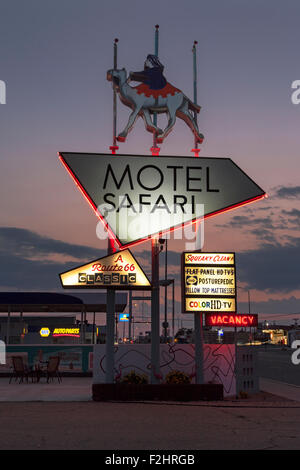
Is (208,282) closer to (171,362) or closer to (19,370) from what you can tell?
(171,362)

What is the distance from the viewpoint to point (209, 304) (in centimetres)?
1667

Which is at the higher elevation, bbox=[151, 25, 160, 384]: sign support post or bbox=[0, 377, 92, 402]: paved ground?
bbox=[151, 25, 160, 384]: sign support post

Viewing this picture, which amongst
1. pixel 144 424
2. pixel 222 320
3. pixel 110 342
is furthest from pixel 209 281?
pixel 144 424

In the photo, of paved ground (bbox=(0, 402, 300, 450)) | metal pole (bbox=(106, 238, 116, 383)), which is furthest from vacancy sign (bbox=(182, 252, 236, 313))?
paved ground (bbox=(0, 402, 300, 450))

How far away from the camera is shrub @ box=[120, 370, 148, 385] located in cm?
1598

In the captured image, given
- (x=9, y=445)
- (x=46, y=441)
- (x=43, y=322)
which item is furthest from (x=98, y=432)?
(x=43, y=322)

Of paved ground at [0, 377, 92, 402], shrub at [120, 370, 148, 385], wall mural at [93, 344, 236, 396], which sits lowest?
paved ground at [0, 377, 92, 402]

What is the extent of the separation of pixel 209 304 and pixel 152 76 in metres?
8.04

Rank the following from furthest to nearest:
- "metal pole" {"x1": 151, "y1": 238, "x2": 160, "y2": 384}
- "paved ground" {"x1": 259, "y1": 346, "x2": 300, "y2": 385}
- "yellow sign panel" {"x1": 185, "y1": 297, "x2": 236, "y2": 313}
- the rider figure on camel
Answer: "paved ground" {"x1": 259, "y1": 346, "x2": 300, "y2": 385}, the rider figure on camel, "yellow sign panel" {"x1": 185, "y1": 297, "x2": 236, "y2": 313}, "metal pole" {"x1": 151, "y1": 238, "x2": 160, "y2": 384}

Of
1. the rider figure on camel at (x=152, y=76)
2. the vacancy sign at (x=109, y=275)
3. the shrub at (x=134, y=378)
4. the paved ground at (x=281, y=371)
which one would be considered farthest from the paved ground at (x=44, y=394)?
the paved ground at (x=281, y=371)

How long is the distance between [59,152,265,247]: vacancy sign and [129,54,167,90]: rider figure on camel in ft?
9.03

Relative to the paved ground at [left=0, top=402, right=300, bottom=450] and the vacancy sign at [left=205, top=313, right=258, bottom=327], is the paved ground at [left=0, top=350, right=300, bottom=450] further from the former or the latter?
the vacancy sign at [left=205, top=313, right=258, bottom=327]
